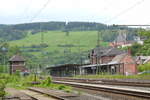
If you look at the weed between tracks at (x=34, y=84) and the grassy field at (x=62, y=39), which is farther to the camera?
the grassy field at (x=62, y=39)

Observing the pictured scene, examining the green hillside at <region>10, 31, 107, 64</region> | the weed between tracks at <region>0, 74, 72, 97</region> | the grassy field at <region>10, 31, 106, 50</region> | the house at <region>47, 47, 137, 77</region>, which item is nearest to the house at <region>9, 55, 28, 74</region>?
the house at <region>47, 47, 137, 77</region>

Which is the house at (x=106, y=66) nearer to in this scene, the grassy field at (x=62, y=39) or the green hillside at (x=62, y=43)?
the green hillside at (x=62, y=43)

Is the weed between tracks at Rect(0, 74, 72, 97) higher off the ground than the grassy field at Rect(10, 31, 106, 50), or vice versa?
the grassy field at Rect(10, 31, 106, 50)

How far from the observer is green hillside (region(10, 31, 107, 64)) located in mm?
150850

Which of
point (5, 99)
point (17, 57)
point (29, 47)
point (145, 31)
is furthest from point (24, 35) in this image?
point (5, 99)

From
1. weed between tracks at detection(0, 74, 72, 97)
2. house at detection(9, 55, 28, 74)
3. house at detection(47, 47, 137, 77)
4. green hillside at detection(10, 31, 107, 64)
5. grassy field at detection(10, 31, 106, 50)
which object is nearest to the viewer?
weed between tracks at detection(0, 74, 72, 97)

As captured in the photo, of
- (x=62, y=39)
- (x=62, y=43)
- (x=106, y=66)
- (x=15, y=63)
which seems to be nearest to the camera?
(x=106, y=66)

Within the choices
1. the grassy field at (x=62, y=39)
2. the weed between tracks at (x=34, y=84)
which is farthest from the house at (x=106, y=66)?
the grassy field at (x=62, y=39)

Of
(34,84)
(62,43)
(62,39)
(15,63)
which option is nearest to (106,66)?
(15,63)

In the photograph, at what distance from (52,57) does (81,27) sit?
34034mm

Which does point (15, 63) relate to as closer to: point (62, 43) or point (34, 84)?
point (34, 84)

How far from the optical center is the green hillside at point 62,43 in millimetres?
150850

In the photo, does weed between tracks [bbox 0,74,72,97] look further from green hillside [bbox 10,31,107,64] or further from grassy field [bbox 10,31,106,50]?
grassy field [bbox 10,31,106,50]

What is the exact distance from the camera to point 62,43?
16838cm
